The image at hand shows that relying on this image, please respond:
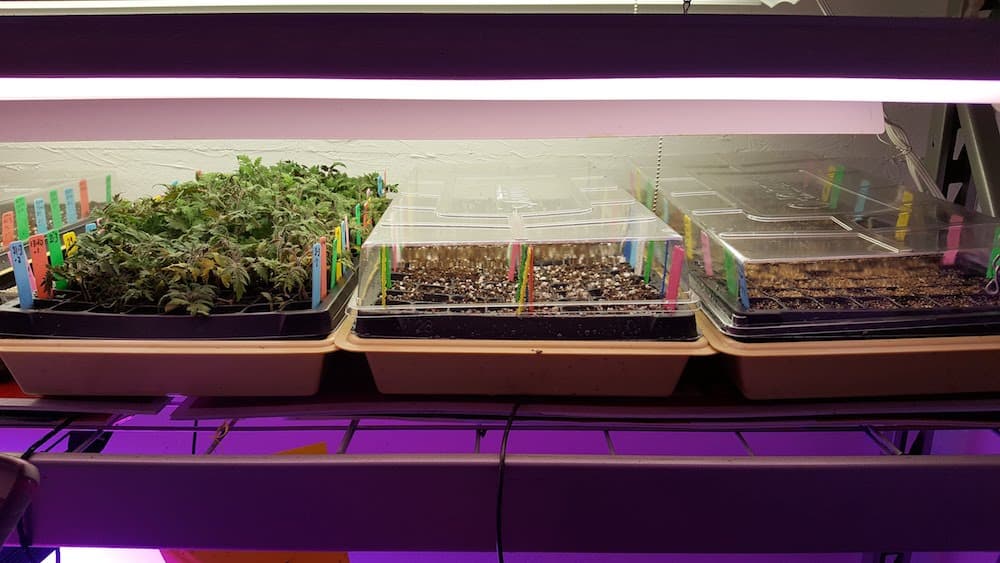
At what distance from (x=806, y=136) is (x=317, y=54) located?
1.88 metres

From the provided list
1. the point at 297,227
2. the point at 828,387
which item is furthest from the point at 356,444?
the point at 828,387

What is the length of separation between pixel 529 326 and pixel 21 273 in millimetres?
878

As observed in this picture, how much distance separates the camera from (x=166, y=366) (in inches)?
40.6

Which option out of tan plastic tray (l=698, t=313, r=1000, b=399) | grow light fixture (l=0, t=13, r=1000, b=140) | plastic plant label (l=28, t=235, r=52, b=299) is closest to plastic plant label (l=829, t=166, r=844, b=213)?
tan plastic tray (l=698, t=313, r=1000, b=399)

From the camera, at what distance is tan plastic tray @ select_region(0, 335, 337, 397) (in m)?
1.02

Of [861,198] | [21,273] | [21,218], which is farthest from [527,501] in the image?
[21,218]

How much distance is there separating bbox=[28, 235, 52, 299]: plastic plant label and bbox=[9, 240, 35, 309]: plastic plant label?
0.07 ft

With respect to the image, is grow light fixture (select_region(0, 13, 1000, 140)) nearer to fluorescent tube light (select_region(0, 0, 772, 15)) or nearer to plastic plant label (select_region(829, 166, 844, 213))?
plastic plant label (select_region(829, 166, 844, 213))

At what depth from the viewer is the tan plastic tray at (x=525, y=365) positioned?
1040 millimetres

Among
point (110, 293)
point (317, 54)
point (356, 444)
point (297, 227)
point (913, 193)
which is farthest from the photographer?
point (356, 444)

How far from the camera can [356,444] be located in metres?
1.71

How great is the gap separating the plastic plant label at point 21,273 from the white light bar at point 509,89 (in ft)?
1.00

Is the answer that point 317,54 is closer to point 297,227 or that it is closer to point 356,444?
point 297,227

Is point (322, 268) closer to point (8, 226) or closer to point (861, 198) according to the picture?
point (8, 226)
